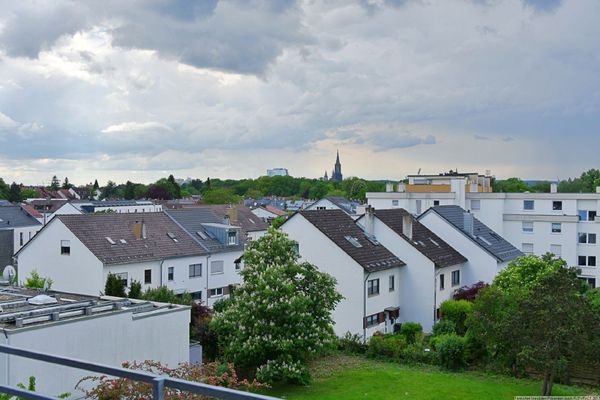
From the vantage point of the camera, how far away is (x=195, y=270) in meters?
39.3

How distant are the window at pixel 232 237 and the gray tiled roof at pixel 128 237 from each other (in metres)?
2.88

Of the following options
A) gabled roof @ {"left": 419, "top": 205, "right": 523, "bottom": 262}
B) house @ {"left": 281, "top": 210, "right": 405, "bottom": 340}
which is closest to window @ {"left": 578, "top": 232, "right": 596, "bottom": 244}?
gabled roof @ {"left": 419, "top": 205, "right": 523, "bottom": 262}

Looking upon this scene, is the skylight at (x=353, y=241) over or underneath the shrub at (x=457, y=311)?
over

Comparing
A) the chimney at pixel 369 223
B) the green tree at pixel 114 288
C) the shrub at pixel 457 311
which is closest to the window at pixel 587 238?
the shrub at pixel 457 311

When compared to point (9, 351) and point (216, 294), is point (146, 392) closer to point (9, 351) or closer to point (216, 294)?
point (9, 351)

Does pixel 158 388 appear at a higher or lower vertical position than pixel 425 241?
higher

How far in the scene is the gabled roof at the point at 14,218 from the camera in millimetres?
57219

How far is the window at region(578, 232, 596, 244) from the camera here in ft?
159

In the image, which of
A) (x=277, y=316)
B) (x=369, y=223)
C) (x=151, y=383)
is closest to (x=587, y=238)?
(x=369, y=223)

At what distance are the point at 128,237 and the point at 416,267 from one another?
1696 centimetres

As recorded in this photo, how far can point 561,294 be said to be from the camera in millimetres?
18359

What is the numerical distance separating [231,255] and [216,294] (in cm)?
320

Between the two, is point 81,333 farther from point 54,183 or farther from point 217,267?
point 54,183

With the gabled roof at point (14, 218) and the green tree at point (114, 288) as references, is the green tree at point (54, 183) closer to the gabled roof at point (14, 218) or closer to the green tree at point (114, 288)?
the gabled roof at point (14, 218)
